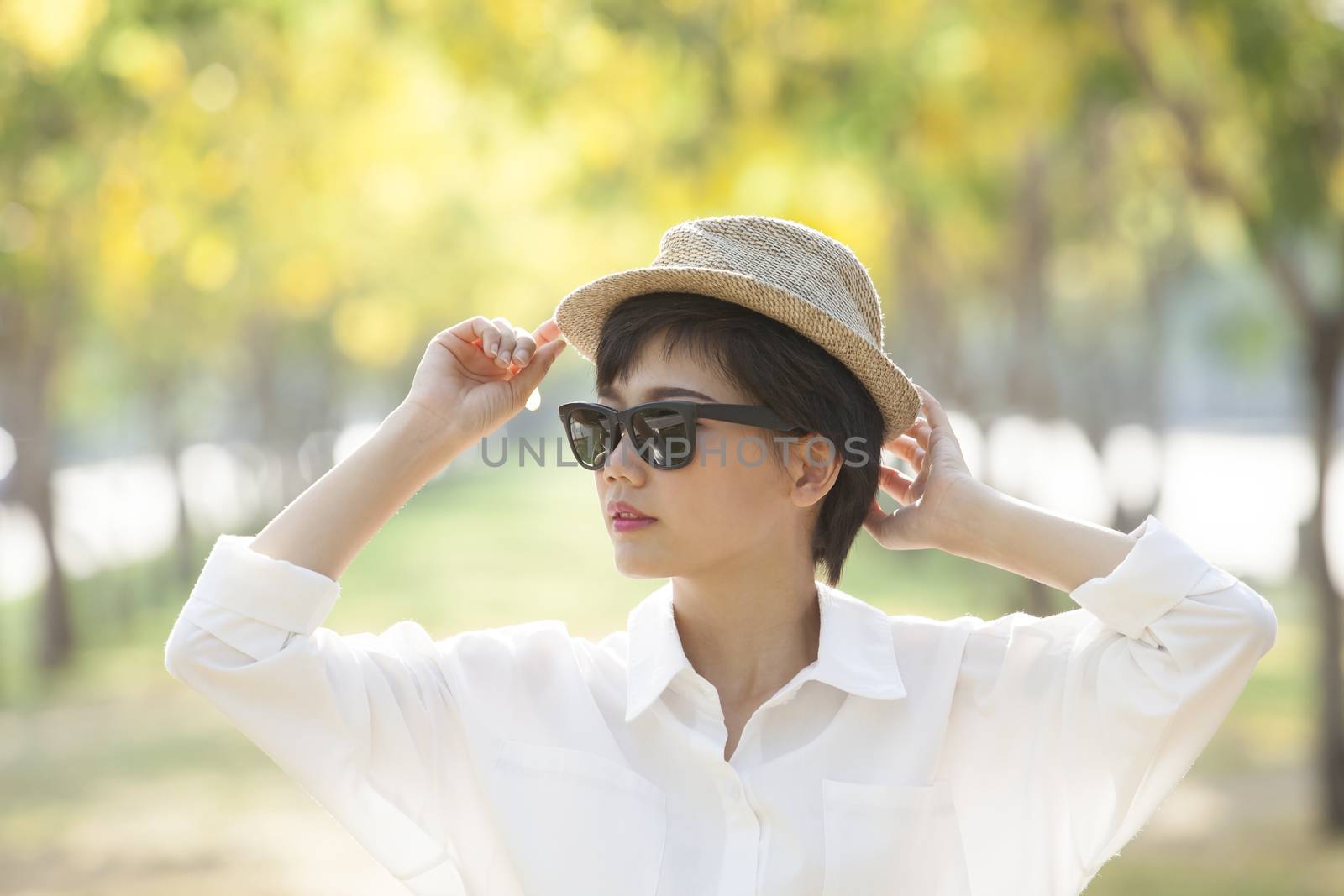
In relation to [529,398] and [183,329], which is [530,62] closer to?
[529,398]

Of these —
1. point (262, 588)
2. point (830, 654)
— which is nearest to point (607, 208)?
point (830, 654)

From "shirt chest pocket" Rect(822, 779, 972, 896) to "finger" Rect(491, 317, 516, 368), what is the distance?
99 cm

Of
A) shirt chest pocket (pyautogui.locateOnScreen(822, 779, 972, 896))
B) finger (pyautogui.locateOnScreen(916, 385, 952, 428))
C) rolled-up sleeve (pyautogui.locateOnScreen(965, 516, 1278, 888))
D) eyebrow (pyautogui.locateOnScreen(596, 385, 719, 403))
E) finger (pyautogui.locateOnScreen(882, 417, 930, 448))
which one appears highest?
eyebrow (pyautogui.locateOnScreen(596, 385, 719, 403))

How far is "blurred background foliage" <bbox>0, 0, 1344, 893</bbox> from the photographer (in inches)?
291

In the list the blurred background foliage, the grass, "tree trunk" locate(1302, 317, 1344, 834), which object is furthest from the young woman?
"tree trunk" locate(1302, 317, 1344, 834)

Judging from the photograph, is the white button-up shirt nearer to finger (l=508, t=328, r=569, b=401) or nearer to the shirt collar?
the shirt collar

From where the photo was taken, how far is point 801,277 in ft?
8.20

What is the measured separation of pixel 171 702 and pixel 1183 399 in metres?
65.8

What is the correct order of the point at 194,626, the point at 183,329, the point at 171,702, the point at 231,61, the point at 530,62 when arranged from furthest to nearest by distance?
the point at 183,329 → the point at 171,702 → the point at 231,61 → the point at 530,62 → the point at 194,626

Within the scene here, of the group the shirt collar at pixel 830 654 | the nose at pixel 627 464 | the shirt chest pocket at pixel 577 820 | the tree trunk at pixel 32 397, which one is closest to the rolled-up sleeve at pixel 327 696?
the shirt chest pocket at pixel 577 820

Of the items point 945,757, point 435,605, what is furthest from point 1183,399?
point 945,757

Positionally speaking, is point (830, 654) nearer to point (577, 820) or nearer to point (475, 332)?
point (577, 820)

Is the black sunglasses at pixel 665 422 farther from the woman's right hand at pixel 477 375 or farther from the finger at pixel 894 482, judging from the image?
the finger at pixel 894 482

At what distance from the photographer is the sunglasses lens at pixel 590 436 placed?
8.22ft
